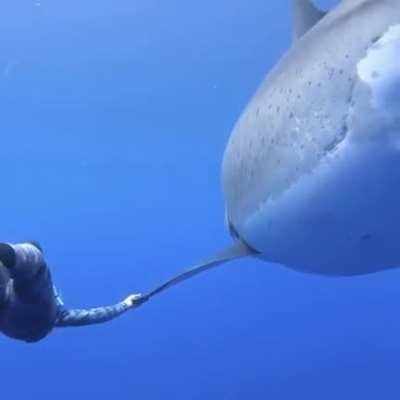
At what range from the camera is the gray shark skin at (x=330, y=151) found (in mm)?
1621

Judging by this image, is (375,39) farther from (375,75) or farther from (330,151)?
(330,151)

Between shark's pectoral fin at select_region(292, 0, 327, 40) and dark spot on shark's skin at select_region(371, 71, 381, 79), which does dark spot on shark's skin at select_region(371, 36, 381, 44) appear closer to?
dark spot on shark's skin at select_region(371, 71, 381, 79)

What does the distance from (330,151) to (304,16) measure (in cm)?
100

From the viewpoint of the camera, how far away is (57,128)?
20.5 m

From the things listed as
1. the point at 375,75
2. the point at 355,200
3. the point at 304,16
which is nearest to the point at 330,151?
the point at 355,200

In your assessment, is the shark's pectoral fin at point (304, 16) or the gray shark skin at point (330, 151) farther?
the shark's pectoral fin at point (304, 16)

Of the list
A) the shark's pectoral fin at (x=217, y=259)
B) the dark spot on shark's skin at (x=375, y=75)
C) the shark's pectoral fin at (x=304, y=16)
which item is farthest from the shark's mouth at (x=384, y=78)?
the shark's pectoral fin at (x=217, y=259)

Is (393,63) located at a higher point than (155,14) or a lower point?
higher

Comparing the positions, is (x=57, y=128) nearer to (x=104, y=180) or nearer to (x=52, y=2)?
(x=52, y=2)

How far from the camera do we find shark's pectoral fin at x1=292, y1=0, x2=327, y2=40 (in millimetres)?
2549

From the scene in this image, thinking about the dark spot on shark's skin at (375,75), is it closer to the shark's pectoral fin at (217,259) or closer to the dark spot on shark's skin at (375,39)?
the dark spot on shark's skin at (375,39)

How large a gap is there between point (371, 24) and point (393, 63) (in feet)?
0.57

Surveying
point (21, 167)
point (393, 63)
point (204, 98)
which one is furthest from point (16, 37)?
point (393, 63)

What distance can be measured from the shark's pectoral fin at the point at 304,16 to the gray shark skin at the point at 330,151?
33 cm
